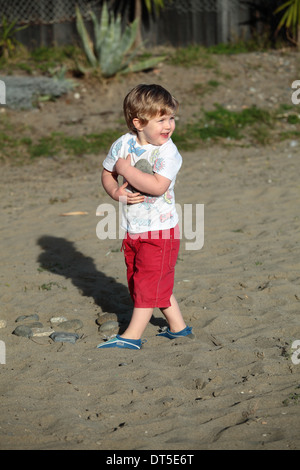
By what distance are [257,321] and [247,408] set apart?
107 cm

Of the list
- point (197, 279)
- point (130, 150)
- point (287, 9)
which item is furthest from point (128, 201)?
point (287, 9)

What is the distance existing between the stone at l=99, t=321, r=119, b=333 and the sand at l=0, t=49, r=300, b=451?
5 cm

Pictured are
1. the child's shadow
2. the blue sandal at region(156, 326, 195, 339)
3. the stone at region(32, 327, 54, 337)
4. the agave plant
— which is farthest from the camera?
the agave plant

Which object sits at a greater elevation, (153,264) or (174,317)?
(153,264)

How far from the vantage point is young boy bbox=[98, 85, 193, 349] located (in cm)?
320

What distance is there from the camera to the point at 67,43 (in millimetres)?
11602

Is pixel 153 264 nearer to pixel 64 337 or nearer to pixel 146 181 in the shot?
pixel 146 181

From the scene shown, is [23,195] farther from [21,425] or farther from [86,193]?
[21,425]
